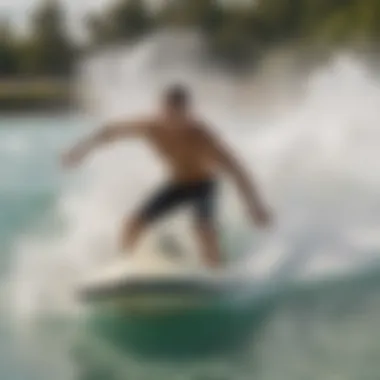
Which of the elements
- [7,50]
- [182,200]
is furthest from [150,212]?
[7,50]

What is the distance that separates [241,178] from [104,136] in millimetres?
163

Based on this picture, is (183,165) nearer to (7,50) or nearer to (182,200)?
(182,200)

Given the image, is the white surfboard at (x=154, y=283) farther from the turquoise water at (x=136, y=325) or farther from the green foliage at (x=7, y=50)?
the green foliage at (x=7, y=50)

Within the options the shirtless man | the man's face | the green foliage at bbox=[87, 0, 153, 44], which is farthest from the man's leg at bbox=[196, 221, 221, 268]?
the green foliage at bbox=[87, 0, 153, 44]

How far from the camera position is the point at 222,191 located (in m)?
0.92

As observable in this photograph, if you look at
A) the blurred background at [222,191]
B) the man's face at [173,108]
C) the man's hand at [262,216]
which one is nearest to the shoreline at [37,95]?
the blurred background at [222,191]

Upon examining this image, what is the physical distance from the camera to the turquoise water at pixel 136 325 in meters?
0.91

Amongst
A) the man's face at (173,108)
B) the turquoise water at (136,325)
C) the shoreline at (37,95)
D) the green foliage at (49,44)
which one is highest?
the green foliage at (49,44)

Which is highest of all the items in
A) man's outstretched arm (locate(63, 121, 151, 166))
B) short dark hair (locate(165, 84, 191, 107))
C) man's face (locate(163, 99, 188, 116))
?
short dark hair (locate(165, 84, 191, 107))

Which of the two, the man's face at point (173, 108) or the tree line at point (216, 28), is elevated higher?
the tree line at point (216, 28)

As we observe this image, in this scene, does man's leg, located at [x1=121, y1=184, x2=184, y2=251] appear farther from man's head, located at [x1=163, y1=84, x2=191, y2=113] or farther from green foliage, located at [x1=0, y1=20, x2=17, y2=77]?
green foliage, located at [x1=0, y1=20, x2=17, y2=77]

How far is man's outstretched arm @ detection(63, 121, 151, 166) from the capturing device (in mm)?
916

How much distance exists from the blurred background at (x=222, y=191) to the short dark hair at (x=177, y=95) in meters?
0.01

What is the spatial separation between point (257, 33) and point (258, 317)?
12.9 inches
